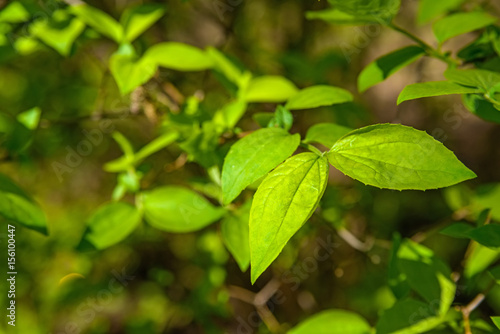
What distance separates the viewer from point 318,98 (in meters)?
0.66

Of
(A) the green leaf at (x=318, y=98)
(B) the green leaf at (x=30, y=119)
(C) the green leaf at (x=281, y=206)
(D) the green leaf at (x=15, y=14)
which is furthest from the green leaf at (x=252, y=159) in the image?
(D) the green leaf at (x=15, y=14)

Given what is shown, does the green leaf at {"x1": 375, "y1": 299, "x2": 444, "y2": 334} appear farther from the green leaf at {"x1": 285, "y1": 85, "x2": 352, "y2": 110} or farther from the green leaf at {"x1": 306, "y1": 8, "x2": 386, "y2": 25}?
the green leaf at {"x1": 306, "y1": 8, "x2": 386, "y2": 25}

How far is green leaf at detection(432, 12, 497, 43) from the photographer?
73cm

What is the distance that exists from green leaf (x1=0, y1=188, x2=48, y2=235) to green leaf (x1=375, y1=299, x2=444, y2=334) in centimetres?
56

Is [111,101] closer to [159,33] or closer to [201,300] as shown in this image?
[159,33]

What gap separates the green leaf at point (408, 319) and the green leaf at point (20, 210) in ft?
1.85

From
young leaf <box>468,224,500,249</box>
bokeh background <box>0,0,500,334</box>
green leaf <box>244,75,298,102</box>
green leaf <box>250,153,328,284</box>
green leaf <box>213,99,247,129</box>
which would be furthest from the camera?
bokeh background <box>0,0,500,334</box>

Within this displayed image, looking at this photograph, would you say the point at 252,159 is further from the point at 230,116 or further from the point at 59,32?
the point at 59,32

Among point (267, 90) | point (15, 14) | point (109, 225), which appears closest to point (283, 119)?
point (267, 90)

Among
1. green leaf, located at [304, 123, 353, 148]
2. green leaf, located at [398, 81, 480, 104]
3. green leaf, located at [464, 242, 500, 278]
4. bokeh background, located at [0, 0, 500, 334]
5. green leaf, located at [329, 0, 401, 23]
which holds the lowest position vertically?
bokeh background, located at [0, 0, 500, 334]

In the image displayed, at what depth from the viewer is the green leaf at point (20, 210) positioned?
0.70 metres

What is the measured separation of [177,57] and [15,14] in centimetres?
37

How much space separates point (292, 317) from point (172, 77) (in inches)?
36.1

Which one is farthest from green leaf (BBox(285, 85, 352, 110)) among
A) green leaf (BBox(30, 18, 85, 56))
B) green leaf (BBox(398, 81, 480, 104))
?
green leaf (BBox(30, 18, 85, 56))
